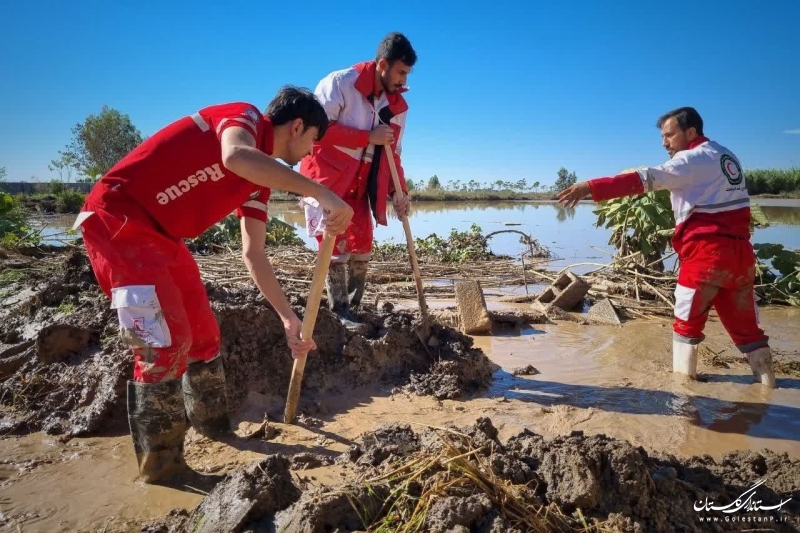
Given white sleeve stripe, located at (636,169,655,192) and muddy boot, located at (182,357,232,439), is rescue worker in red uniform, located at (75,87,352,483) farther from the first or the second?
white sleeve stripe, located at (636,169,655,192)

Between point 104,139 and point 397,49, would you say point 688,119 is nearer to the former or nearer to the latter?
point 397,49

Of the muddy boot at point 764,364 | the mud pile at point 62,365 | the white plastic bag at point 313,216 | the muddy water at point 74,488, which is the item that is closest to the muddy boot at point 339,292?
the white plastic bag at point 313,216

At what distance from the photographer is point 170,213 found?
92.3 inches

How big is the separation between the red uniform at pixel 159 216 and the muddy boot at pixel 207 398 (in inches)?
14.4

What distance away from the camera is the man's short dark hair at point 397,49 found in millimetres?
3912

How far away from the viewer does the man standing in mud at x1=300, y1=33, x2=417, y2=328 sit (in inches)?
158

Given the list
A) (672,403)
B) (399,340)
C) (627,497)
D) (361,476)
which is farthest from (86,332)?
(672,403)

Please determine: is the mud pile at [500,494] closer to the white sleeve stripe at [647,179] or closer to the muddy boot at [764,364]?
the muddy boot at [764,364]

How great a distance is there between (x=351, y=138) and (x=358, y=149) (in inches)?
5.7

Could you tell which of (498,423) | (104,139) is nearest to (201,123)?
(498,423)

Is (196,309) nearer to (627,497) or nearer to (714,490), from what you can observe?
(627,497)

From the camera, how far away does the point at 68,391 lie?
3.38 m

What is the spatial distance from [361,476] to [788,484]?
185 cm

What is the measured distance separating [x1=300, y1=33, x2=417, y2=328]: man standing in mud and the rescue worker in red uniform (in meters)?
1.54
